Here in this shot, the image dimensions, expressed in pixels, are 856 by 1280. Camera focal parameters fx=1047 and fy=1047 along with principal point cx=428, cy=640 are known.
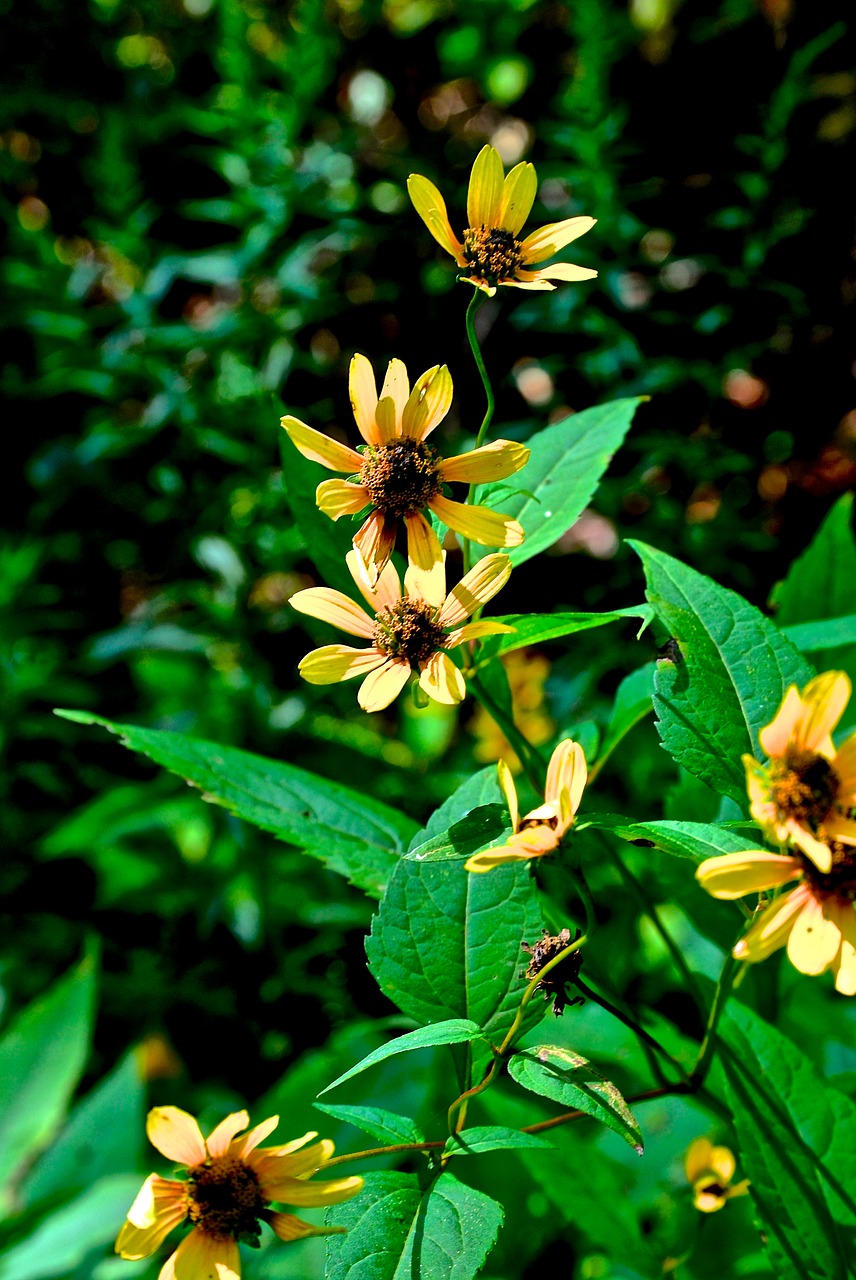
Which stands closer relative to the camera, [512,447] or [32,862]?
[512,447]

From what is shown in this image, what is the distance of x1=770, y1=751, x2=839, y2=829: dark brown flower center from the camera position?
40cm

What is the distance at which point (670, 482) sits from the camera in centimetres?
179

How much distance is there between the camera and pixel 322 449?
1.74 feet

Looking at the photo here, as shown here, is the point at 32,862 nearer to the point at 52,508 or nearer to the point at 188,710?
the point at 188,710

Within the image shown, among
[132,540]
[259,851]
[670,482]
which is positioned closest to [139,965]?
[259,851]

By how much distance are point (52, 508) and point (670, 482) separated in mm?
1105

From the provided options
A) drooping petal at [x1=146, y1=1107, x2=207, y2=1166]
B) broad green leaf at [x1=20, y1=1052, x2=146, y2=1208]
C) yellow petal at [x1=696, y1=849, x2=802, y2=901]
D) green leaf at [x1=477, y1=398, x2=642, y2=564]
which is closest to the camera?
yellow petal at [x1=696, y1=849, x2=802, y2=901]

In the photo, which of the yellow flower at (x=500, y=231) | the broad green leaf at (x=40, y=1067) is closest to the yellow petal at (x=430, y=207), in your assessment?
the yellow flower at (x=500, y=231)

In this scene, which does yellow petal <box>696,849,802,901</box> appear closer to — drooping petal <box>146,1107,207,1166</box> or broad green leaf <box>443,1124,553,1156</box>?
broad green leaf <box>443,1124,553,1156</box>

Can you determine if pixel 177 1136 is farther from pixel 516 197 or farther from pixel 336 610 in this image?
pixel 516 197

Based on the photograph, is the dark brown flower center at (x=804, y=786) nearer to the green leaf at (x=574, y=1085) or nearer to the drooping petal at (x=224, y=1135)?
the green leaf at (x=574, y=1085)

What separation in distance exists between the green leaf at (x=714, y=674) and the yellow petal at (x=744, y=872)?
94 millimetres

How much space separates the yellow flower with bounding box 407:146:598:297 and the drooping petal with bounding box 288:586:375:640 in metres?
A: 0.18

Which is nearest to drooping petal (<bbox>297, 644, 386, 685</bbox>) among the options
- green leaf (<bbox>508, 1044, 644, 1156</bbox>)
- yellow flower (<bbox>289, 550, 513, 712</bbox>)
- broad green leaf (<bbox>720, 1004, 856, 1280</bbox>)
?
yellow flower (<bbox>289, 550, 513, 712</bbox>)
